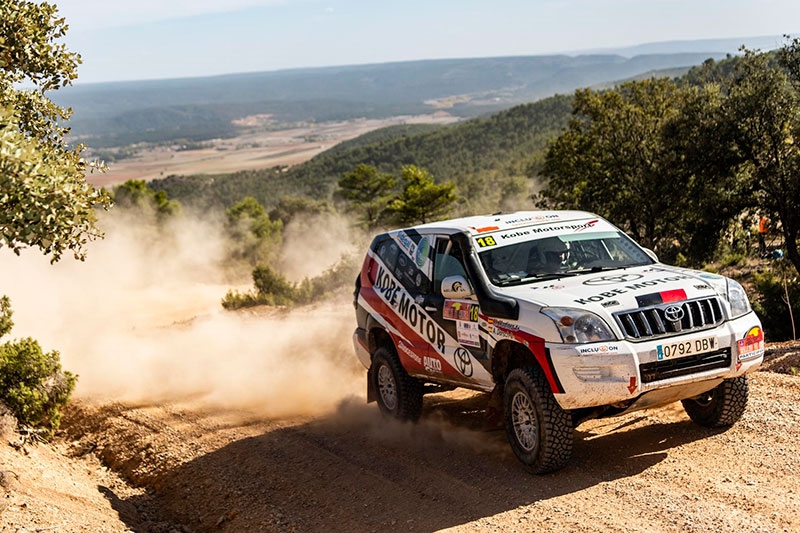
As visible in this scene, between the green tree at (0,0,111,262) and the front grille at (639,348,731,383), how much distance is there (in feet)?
15.1

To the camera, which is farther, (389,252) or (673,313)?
(389,252)

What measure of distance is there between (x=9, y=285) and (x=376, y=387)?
1785cm

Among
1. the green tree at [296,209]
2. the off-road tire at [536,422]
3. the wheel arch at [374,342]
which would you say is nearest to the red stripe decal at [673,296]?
the off-road tire at [536,422]

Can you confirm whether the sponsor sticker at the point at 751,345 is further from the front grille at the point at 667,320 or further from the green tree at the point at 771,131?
the green tree at the point at 771,131

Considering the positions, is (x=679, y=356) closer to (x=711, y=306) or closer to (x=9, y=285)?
(x=711, y=306)

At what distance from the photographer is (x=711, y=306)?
7.07m

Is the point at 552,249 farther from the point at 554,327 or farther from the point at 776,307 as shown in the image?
the point at 776,307

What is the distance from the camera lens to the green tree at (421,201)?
50438mm

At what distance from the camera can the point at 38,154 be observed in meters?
6.08

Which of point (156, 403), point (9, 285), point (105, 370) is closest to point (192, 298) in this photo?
point (9, 285)

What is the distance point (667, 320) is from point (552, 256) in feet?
4.98

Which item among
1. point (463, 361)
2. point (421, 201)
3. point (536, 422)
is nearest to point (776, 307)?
point (463, 361)

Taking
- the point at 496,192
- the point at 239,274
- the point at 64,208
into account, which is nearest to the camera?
the point at 64,208

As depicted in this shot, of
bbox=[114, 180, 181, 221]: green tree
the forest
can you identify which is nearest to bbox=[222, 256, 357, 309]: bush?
the forest
